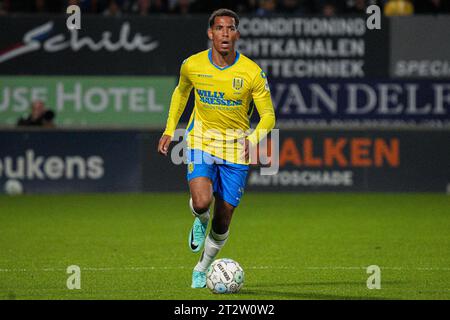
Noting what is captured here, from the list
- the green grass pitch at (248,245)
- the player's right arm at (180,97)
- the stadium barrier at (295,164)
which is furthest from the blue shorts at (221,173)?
the stadium barrier at (295,164)

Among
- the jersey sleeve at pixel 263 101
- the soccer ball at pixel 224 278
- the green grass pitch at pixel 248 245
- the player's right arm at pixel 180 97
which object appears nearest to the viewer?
the soccer ball at pixel 224 278

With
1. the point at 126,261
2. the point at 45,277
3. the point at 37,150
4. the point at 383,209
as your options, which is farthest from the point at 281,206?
the point at 45,277

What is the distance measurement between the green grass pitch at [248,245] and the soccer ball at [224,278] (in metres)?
0.09

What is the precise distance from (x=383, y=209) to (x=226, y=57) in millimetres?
8035

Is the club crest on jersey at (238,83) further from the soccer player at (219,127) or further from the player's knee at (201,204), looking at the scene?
the player's knee at (201,204)

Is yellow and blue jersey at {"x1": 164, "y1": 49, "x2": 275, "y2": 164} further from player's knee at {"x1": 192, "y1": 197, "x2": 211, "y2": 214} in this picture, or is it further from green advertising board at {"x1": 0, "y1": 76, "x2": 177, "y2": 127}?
green advertising board at {"x1": 0, "y1": 76, "x2": 177, "y2": 127}

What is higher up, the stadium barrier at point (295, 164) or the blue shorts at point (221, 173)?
the blue shorts at point (221, 173)

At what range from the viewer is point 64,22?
19328mm

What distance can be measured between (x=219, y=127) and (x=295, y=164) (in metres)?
9.79

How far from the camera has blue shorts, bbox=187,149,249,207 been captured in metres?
9.30

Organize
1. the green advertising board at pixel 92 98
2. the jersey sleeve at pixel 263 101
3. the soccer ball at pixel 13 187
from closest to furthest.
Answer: the jersey sleeve at pixel 263 101
the soccer ball at pixel 13 187
the green advertising board at pixel 92 98

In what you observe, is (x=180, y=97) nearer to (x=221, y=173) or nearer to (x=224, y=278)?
(x=221, y=173)

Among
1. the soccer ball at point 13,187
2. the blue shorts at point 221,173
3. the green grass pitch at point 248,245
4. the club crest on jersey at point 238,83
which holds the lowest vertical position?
the soccer ball at point 13,187

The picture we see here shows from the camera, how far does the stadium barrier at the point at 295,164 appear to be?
1892cm
